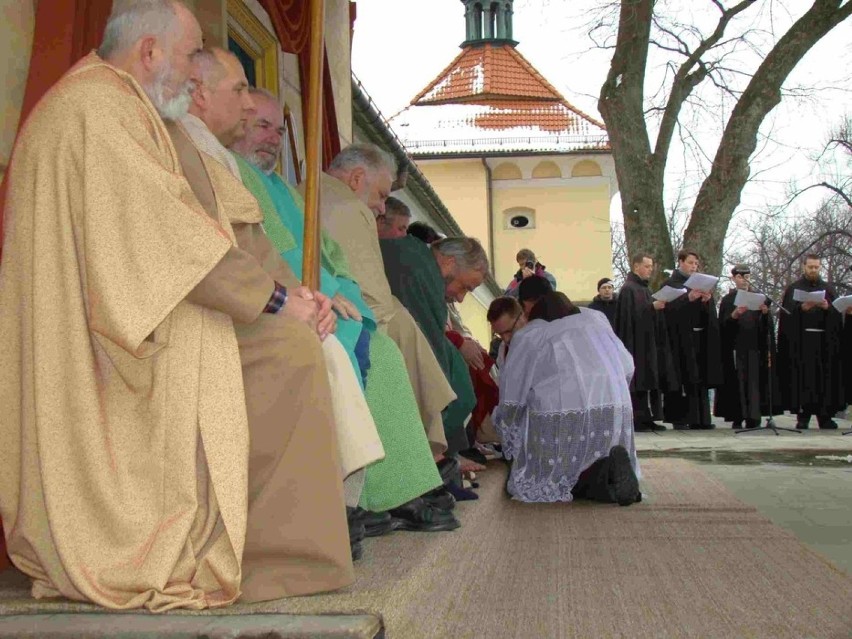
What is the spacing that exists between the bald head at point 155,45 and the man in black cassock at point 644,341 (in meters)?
10.7

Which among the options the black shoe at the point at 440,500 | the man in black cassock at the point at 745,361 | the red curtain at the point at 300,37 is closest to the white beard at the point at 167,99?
the black shoe at the point at 440,500

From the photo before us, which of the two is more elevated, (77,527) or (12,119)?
(12,119)

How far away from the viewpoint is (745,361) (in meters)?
14.2

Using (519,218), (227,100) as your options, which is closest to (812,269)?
(227,100)

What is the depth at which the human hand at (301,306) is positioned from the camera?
3533mm

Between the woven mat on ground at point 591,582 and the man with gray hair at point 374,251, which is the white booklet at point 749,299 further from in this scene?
the man with gray hair at point 374,251

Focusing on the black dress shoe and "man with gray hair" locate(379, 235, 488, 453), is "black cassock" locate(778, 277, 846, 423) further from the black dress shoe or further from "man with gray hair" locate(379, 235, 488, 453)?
the black dress shoe

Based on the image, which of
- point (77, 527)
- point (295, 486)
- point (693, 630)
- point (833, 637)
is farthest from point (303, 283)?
point (833, 637)

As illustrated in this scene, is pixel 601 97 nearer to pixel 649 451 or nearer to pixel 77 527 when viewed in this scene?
pixel 649 451

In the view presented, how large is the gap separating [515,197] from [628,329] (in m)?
21.9

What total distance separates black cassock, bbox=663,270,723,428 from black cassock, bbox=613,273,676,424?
0.49 ft

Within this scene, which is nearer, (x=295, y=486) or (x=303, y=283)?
(x=295, y=486)

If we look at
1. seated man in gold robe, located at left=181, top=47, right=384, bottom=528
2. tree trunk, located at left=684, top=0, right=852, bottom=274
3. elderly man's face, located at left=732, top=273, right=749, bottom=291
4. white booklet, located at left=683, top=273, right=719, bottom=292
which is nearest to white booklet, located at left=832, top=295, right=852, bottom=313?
elderly man's face, located at left=732, top=273, right=749, bottom=291

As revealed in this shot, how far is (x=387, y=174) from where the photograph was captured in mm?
5457
